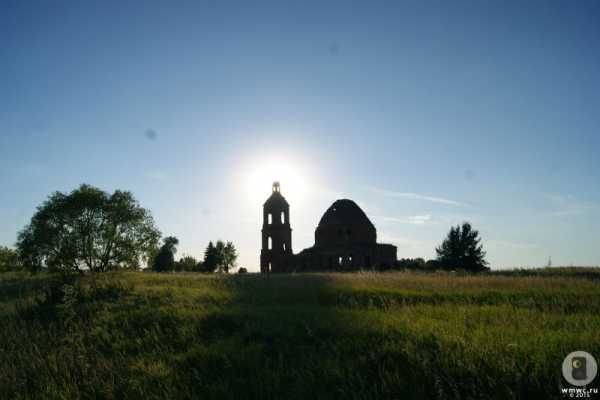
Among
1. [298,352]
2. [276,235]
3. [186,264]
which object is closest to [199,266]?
[186,264]

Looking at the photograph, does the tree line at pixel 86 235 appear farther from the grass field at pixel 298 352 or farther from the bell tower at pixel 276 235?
the grass field at pixel 298 352

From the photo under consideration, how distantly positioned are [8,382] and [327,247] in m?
38.1

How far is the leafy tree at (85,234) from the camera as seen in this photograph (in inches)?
1147

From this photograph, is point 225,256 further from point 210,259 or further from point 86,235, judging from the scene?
point 86,235

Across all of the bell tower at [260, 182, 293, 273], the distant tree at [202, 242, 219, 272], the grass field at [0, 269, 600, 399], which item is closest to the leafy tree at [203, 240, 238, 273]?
the distant tree at [202, 242, 219, 272]

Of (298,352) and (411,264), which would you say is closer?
(298,352)

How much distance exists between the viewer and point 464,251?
42.2m

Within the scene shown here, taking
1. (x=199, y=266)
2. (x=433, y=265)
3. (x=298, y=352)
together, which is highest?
(x=298, y=352)

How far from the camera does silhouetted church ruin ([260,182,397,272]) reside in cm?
4066

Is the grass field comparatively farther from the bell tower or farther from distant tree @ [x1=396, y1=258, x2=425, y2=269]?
distant tree @ [x1=396, y1=258, x2=425, y2=269]

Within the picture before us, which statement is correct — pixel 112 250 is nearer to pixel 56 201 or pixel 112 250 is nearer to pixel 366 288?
pixel 56 201

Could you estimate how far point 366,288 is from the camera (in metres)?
10.6

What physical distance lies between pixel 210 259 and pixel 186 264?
5882mm

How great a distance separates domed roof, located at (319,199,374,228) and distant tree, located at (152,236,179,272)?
3342cm
